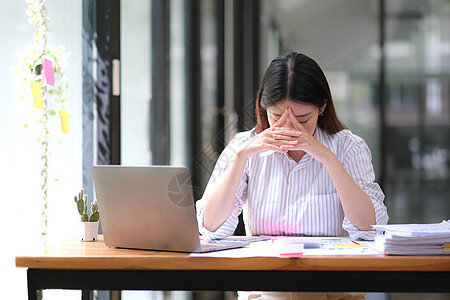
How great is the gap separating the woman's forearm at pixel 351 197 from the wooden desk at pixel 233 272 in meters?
0.46

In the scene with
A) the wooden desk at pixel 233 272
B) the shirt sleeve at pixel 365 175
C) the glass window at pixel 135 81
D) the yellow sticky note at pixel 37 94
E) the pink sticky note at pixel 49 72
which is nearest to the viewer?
the wooden desk at pixel 233 272

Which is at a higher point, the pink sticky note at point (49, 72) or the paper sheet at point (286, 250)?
the pink sticky note at point (49, 72)

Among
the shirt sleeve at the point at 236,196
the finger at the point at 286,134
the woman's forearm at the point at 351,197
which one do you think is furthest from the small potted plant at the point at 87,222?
the woman's forearm at the point at 351,197

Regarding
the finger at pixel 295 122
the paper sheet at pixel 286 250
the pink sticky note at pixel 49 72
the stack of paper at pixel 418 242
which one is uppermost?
the pink sticky note at pixel 49 72

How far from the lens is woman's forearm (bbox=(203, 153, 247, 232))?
6.50 feet

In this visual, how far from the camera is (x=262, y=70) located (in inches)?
188

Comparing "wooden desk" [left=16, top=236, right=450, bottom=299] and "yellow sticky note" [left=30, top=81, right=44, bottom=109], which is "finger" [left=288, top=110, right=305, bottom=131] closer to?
"wooden desk" [left=16, top=236, right=450, bottom=299]

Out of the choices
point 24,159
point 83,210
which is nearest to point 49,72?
point 24,159

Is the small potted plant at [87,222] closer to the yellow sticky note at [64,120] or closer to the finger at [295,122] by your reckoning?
the yellow sticky note at [64,120]

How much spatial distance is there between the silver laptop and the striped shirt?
0.40m

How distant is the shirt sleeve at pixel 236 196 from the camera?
203 centimetres

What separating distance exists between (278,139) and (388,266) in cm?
61

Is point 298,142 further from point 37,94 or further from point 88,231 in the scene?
point 37,94

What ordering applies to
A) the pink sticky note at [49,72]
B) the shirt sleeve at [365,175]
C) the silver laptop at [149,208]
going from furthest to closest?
the shirt sleeve at [365,175]
the pink sticky note at [49,72]
the silver laptop at [149,208]
